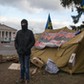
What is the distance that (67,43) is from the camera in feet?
40.2

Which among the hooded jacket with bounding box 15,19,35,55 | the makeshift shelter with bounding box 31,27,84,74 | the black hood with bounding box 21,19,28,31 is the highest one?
the black hood with bounding box 21,19,28,31

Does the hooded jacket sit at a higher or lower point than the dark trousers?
higher

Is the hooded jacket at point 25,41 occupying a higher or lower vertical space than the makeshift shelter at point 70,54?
higher

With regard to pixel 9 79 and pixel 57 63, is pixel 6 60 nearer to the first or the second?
pixel 57 63

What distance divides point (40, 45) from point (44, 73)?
224 cm

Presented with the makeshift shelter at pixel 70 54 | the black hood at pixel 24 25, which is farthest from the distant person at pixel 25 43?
the makeshift shelter at pixel 70 54

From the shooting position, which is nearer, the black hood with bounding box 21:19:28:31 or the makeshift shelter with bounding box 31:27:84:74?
the black hood with bounding box 21:19:28:31

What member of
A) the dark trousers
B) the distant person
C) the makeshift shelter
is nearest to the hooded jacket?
the distant person

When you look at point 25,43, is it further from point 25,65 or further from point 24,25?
point 25,65

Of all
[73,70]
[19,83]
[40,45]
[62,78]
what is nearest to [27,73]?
[19,83]

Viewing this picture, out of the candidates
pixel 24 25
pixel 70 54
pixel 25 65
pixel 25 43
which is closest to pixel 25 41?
pixel 25 43

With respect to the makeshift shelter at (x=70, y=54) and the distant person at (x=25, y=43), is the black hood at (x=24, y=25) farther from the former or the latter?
the makeshift shelter at (x=70, y=54)

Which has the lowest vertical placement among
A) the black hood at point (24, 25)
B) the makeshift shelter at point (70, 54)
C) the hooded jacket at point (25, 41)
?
the makeshift shelter at point (70, 54)

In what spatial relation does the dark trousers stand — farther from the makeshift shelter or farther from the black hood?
the makeshift shelter
